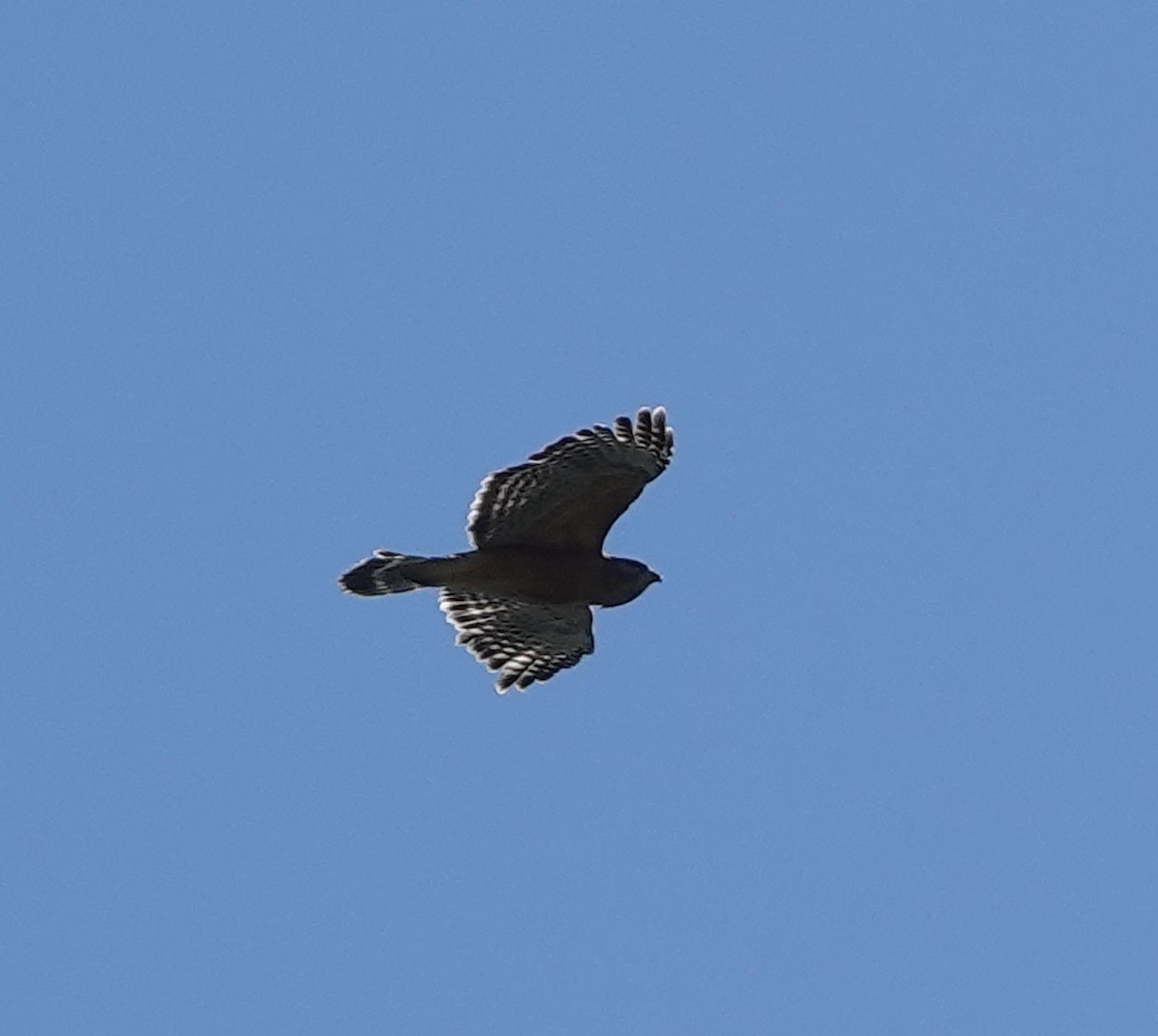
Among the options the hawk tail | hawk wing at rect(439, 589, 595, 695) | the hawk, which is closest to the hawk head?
the hawk

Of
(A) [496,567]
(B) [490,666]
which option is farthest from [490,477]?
Result: (B) [490,666]

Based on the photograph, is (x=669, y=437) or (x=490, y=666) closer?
(x=669, y=437)

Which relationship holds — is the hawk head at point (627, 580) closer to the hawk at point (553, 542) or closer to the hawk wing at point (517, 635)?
the hawk at point (553, 542)

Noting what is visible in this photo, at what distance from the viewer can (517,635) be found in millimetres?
18719

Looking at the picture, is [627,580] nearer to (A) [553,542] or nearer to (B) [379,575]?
(A) [553,542]

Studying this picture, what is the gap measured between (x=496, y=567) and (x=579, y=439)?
1.30m

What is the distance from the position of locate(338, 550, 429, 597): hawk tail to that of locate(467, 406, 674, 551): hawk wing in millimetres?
557

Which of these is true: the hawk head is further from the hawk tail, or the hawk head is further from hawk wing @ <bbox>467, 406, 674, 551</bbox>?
the hawk tail

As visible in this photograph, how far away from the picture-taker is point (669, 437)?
17.1m

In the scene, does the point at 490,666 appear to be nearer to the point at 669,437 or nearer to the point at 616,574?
the point at 616,574

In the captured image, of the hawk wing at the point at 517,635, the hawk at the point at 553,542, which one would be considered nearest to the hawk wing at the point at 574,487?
the hawk at the point at 553,542

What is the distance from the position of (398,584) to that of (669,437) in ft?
7.72

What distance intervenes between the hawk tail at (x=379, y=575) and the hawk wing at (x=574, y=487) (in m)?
0.56

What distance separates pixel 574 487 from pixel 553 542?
0.59 metres
